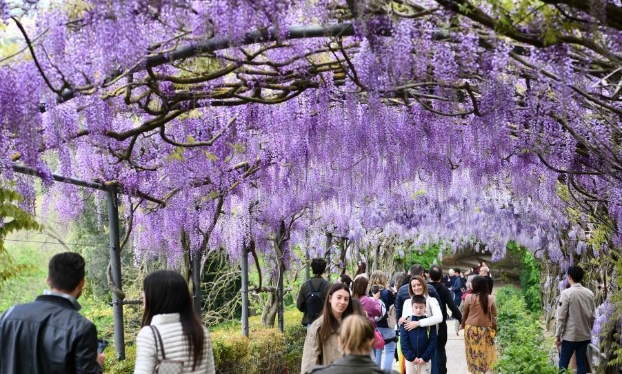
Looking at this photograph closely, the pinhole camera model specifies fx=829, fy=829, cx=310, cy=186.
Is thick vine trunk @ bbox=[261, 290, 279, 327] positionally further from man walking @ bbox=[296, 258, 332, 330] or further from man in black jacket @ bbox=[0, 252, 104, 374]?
man in black jacket @ bbox=[0, 252, 104, 374]

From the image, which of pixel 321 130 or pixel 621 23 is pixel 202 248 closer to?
pixel 321 130

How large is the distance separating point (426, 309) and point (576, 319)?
177 centimetres

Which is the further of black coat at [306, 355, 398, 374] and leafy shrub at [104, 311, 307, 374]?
leafy shrub at [104, 311, 307, 374]

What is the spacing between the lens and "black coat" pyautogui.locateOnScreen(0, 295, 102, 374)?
3.10 m

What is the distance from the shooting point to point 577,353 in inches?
310

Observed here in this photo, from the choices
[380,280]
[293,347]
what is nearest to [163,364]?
[380,280]

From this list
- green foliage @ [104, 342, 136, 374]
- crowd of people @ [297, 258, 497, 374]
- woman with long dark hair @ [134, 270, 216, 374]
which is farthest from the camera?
green foliage @ [104, 342, 136, 374]

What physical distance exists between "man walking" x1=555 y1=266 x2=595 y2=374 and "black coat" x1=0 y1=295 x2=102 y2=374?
18.3 ft

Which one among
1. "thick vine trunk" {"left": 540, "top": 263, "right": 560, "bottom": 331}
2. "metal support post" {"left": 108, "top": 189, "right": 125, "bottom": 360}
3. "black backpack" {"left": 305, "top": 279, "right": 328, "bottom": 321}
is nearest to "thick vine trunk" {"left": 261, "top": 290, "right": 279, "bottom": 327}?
"black backpack" {"left": 305, "top": 279, "right": 328, "bottom": 321}

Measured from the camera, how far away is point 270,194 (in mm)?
9602

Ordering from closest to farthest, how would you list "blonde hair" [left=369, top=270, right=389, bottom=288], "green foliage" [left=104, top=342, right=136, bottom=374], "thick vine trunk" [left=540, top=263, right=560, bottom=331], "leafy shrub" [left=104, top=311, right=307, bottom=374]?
"green foliage" [left=104, top=342, right=136, bottom=374] → "leafy shrub" [left=104, top=311, right=307, bottom=374] → "blonde hair" [left=369, top=270, right=389, bottom=288] → "thick vine trunk" [left=540, top=263, right=560, bottom=331]

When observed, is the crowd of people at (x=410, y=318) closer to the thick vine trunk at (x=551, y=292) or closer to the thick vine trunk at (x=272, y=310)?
the thick vine trunk at (x=272, y=310)

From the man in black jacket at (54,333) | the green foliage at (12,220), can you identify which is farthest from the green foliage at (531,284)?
the man in black jacket at (54,333)

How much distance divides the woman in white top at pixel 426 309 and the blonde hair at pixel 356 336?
3.49 meters
